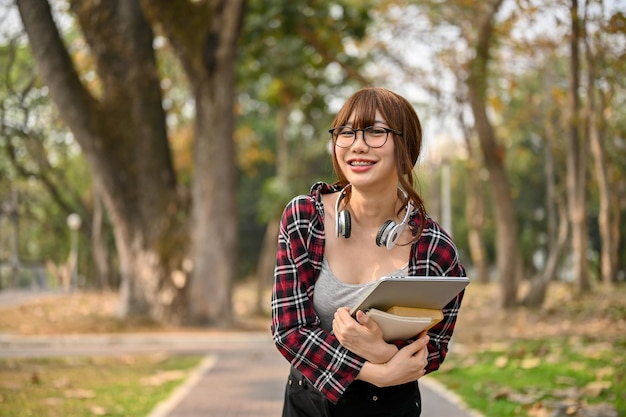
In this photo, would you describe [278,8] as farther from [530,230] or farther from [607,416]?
[530,230]

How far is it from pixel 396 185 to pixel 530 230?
172 ft

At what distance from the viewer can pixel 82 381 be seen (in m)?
10.1

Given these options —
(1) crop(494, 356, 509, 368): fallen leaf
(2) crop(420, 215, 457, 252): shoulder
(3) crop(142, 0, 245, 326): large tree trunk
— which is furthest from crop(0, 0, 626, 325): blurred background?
(2) crop(420, 215, 457, 252): shoulder

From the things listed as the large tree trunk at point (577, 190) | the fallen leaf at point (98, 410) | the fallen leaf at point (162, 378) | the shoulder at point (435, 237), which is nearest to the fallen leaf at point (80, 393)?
the fallen leaf at point (98, 410)

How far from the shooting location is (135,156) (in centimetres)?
1753

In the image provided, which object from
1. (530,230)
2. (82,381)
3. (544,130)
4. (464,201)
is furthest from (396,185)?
(464,201)

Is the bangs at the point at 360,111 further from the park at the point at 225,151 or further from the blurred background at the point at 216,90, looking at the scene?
the blurred background at the point at 216,90

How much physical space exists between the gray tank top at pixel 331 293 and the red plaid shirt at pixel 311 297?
0.02 m

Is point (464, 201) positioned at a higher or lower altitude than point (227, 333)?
higher

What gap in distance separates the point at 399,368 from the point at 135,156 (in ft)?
49.9

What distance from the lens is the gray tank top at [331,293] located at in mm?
2932

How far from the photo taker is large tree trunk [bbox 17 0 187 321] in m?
17.0

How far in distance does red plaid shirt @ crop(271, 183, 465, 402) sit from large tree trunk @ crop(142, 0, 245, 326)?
1400 centimetres

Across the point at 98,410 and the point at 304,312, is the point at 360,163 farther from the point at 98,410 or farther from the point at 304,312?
the point at 98,410
